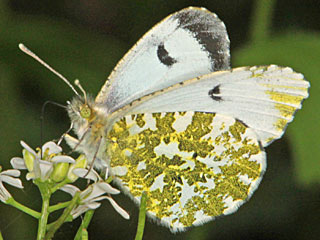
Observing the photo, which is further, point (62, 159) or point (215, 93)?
point (215, 93)

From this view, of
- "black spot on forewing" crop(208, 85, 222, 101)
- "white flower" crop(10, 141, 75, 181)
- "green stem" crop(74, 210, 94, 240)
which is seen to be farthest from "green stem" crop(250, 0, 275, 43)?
"green stem" crop(74, 210, 94, 240)

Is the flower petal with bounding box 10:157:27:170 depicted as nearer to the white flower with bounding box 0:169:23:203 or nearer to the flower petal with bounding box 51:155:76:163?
the white flower with bounding box 0:169:23:203

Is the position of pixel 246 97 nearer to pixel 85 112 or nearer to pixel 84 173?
pixel 85 112

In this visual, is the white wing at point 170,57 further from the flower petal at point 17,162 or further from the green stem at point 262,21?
the green stem at point 262,21

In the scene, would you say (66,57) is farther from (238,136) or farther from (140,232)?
(140,232)

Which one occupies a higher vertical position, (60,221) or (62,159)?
(62,159)

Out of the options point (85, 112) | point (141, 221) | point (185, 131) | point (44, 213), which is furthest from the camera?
point (185, 131)

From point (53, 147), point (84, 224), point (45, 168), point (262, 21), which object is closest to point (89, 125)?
point (53, 147)
